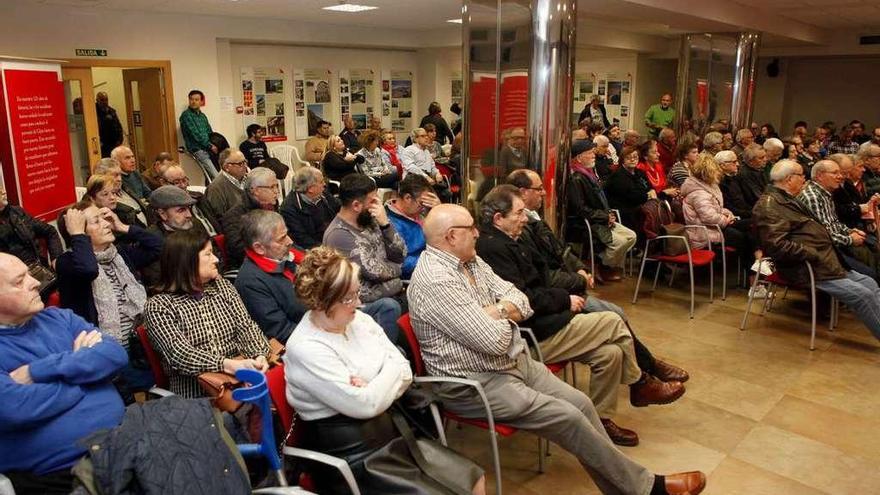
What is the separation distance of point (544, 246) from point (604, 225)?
182 centimetres

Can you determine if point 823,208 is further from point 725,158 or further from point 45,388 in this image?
point 45,388

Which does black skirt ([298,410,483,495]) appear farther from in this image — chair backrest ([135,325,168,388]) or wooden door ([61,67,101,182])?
wooden door ([61,67,101,182])

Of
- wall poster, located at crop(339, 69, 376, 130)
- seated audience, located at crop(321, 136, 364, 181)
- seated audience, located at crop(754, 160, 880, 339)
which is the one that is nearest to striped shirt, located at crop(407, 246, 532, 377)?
seated audience, located at crop(754, 160, 880, 339)

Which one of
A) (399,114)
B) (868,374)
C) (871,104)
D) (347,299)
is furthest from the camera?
(871,104)

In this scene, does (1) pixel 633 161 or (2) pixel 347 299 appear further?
(1) pixel 633 161

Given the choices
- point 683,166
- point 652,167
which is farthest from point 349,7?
point 683,166

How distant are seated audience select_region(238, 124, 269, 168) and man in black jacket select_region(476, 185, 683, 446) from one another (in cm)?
674

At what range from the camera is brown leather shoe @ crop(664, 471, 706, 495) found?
2.61m

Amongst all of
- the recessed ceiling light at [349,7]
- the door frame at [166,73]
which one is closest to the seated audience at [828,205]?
the recessed ceiling light at [349,7]

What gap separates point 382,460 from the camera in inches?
80.4

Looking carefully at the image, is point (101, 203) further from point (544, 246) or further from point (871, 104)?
point (871, 104)

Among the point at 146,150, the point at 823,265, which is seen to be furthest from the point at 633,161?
the point at 146,150

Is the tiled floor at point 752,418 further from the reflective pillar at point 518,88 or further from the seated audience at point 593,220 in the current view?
the reflective pillar at point 518,88

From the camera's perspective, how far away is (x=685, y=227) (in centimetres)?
530
